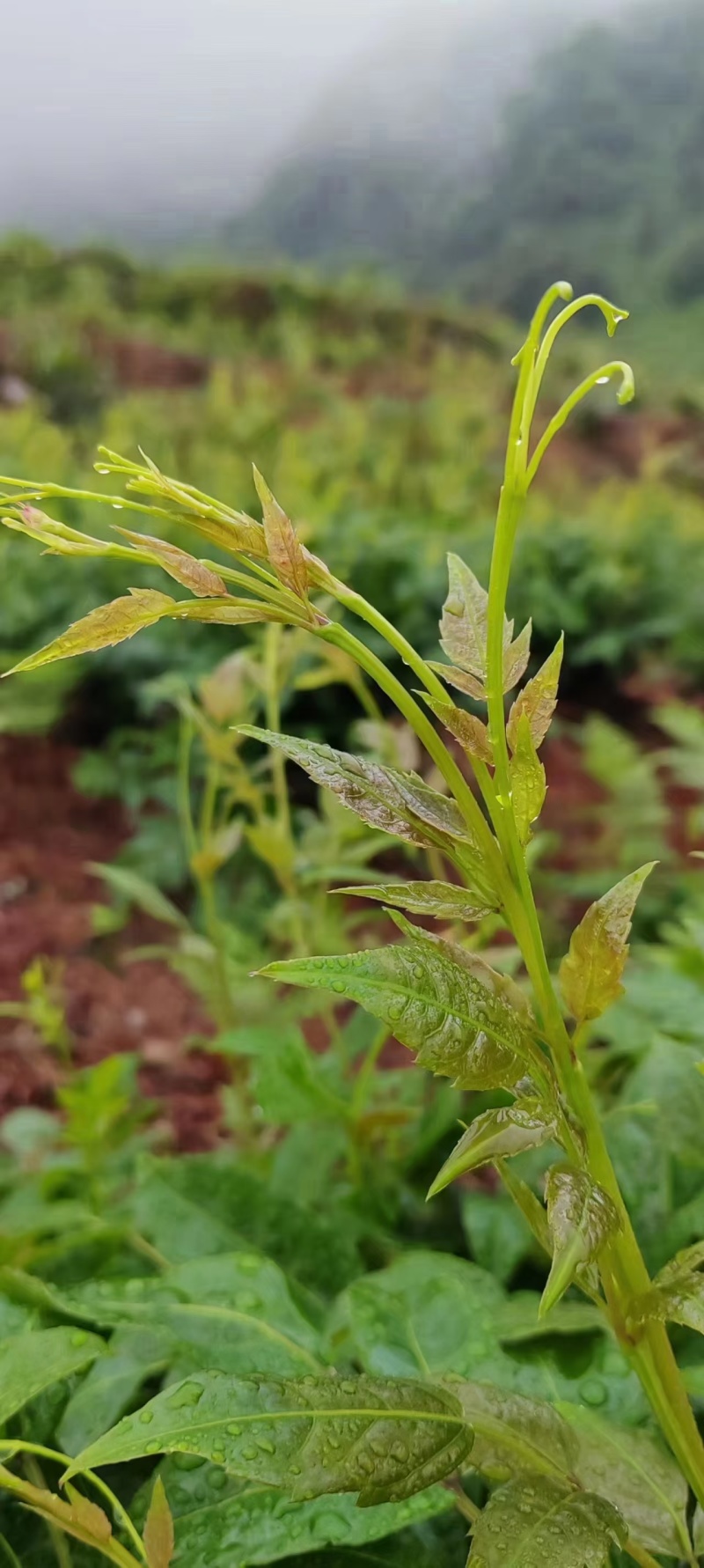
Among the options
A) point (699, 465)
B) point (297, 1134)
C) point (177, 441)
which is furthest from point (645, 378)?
point (297, 1134)

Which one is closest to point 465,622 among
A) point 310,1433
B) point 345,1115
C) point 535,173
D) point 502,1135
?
point 502,1135

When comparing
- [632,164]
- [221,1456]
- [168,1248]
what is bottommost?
[168,1248]

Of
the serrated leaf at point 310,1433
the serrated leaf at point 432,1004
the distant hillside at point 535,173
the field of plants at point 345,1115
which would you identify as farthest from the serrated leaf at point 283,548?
the distant hillside at point 535,173

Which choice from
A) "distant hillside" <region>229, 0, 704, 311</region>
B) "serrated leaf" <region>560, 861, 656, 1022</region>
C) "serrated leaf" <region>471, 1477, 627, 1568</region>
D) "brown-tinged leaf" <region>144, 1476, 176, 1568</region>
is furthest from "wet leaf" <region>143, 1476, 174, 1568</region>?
"distant hillside" <region>229, 0, 704, 311</region>

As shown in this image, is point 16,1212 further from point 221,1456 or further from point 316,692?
point 316,692

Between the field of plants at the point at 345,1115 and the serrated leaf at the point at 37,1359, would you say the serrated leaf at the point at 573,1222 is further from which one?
the serrated leaf at the point at 37,1359

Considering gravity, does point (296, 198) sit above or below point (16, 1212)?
above

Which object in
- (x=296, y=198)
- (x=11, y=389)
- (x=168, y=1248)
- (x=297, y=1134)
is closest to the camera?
(x=168, y=1248)
